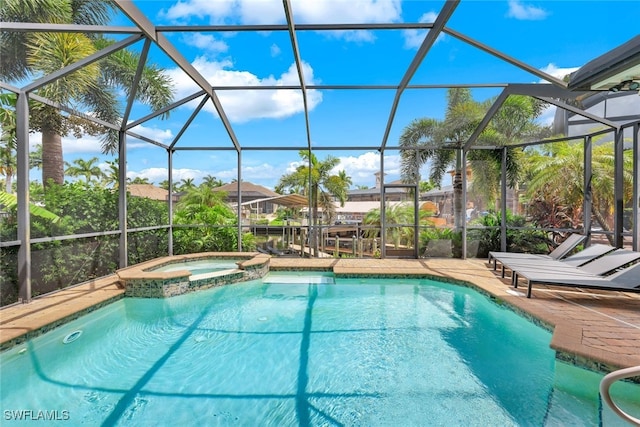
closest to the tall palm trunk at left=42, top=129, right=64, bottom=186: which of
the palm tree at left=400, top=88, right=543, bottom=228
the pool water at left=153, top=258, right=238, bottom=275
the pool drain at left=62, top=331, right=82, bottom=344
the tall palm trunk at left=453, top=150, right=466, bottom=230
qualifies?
the pool drain at left=62, top=331, right=82, bottom=344

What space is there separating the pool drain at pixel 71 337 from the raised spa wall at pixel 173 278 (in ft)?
5.65

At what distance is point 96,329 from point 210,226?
17.4 feet

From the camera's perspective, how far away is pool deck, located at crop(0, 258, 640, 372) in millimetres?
3461

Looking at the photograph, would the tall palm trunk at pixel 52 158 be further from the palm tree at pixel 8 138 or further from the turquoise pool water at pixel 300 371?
the turquoise pool water at pixel 300 371

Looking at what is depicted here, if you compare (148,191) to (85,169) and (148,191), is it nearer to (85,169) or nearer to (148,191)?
(148,191)

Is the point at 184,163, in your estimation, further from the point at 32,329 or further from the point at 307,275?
the point at 32,329

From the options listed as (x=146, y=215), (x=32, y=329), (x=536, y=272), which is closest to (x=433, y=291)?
(x=536, y=272)

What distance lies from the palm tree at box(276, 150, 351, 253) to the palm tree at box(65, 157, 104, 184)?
5.59 metres

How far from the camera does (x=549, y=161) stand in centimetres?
1081

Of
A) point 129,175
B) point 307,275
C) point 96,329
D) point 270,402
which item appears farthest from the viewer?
point 307,275

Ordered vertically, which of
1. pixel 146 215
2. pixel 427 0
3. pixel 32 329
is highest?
pixel 427 0

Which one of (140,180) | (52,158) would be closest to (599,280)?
(52,158)

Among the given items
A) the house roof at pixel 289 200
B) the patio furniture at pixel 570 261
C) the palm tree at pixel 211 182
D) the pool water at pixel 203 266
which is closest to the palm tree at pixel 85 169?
the pool water at pixel 203 266

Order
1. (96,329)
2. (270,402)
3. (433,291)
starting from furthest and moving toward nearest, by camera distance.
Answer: (433,291)
(96,329)
(270,402)
